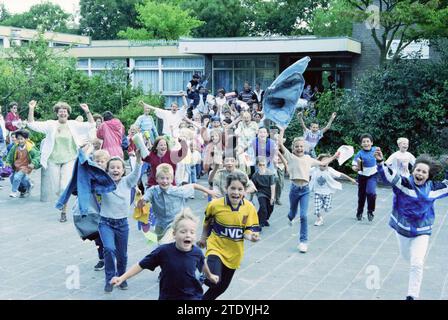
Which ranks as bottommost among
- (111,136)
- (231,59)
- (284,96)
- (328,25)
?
(111,136)

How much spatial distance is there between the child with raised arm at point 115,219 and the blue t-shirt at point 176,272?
79.0 inches

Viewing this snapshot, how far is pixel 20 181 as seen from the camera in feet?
44.0

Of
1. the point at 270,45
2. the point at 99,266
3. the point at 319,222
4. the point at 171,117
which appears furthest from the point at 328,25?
the point at 99,266

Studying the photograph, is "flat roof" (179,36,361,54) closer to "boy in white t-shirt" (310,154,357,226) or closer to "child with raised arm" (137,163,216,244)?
"boy in white t-shirt" (310,154,357,226)

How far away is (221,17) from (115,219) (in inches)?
1708

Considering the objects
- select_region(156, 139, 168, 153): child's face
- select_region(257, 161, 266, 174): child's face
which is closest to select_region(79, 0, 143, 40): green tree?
select_region(257, 161, 266, 174): child's face

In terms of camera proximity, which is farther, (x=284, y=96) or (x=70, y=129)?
(x=70, y=129)

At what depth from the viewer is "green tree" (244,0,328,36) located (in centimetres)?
4691

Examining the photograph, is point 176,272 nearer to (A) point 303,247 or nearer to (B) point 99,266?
(B) point 99,266

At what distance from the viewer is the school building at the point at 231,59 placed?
2422 cm

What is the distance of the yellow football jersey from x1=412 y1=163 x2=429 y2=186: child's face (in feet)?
6.13

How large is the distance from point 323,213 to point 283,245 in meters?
2.99

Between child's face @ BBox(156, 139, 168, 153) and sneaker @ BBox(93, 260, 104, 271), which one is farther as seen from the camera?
child's face @ BBox(156, 139, 168, 153)
